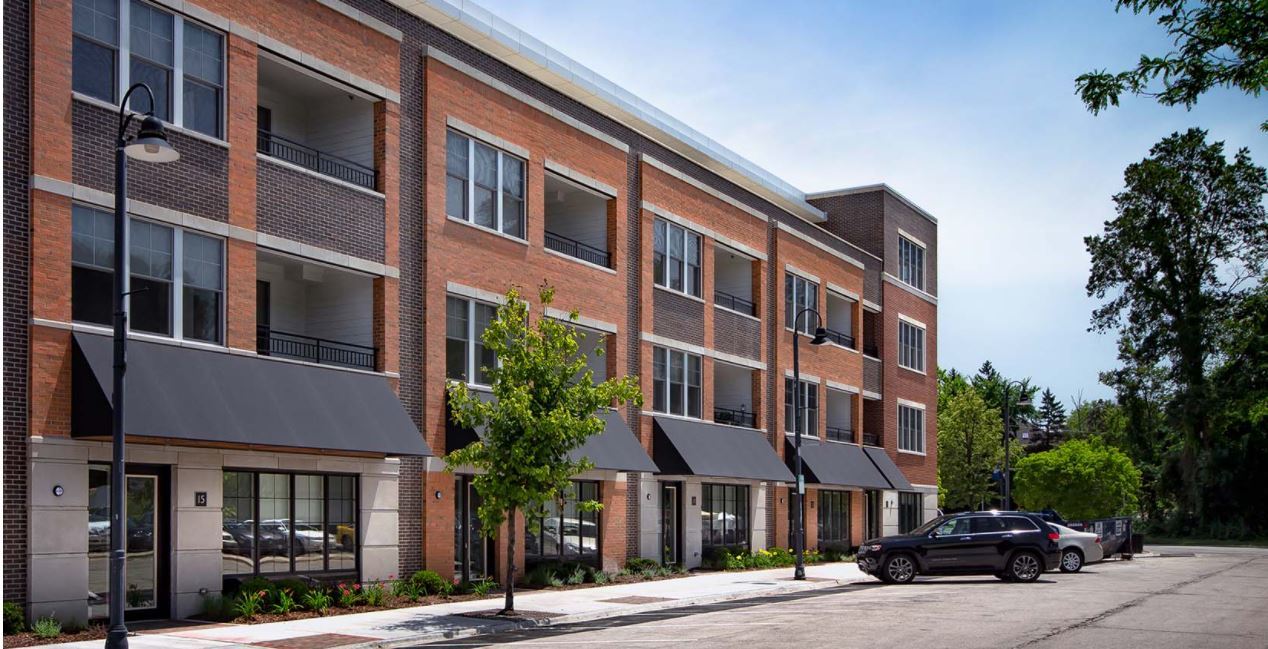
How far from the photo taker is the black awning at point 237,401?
61.8ft

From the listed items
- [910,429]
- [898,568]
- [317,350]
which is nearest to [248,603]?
[317,350]

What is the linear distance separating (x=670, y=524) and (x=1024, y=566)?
32.6ft

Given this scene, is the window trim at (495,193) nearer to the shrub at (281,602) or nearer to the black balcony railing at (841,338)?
the shrub at (281,602)

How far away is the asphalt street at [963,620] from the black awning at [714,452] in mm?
5848

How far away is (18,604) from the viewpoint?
17.9 m

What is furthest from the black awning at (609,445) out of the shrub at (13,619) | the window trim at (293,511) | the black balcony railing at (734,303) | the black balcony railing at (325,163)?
the shrub at (13,619)

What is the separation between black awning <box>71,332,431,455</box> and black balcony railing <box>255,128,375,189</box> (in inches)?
160

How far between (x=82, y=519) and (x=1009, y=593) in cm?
1814

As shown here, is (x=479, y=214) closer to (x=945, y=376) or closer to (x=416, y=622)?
(x=416, y=622)

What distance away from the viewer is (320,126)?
26.2 metres

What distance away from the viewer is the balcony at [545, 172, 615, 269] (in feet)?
109

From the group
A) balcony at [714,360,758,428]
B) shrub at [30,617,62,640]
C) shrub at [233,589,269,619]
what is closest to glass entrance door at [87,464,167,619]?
shrub at [233,589,269,619]

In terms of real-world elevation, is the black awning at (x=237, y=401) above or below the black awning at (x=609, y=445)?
above

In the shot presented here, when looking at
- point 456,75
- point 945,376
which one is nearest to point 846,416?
point 456,75
